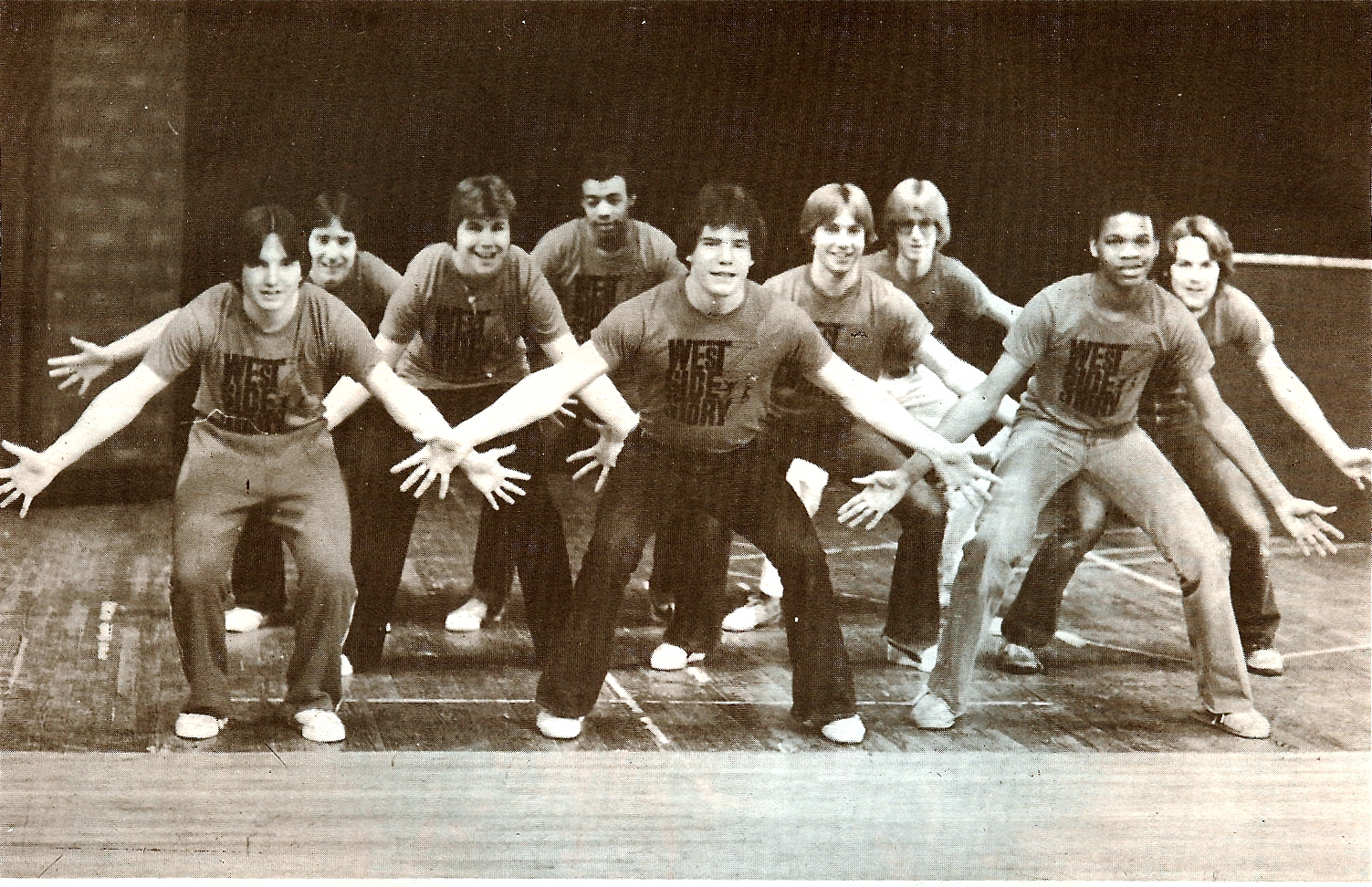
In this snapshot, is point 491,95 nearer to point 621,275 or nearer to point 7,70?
point 621,275

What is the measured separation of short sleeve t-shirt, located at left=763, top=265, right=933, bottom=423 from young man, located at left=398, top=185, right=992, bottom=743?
0.55m

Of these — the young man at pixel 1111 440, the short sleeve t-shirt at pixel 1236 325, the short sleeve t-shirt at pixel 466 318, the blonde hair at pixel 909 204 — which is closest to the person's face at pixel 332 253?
the short sleeve t-shirt at pixel 466 318

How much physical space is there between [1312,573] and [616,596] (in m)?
3.52

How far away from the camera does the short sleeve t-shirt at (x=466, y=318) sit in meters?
5.23

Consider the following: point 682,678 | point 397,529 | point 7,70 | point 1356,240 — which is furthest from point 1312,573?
point 7,70

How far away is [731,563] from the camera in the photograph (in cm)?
684

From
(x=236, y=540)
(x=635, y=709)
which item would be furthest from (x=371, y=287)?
(x=635, y=709)

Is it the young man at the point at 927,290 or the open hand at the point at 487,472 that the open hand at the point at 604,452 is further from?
the young man at the point at 927,290

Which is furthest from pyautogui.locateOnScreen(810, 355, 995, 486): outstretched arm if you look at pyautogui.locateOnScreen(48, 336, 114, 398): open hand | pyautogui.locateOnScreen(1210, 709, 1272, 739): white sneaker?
pyautogui.locateOnScreen(48, 336, 114, 398): open hand

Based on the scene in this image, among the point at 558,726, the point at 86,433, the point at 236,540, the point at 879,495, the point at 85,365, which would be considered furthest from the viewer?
the point at 85,365

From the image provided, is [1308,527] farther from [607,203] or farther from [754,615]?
[607,203]

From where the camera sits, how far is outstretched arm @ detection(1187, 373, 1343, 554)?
17.3 ft

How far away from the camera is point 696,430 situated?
192 inches

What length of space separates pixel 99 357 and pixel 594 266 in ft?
5.63
